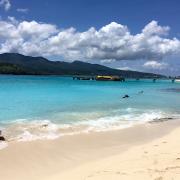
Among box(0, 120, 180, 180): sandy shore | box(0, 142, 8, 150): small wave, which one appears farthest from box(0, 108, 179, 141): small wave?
box(0, 120, 180, 180): sandy shore

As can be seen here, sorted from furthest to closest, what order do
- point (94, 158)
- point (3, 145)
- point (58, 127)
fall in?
point (58, 127) → point (3, 145) → point (94, 158)

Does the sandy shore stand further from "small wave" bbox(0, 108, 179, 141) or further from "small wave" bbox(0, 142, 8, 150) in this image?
"small wave" bbox(0, 108, 179, 141)

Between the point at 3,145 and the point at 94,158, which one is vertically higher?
the point at 3,145

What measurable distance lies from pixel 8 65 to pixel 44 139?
188498 mm

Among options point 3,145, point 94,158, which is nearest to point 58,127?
point 3,145

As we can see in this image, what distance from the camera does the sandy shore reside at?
301 inches

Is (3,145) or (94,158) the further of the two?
(3,145)

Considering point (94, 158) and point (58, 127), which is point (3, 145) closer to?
point (94, 158)

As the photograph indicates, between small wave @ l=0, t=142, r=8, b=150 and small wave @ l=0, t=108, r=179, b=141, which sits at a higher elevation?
small wave @ l=0, t=142, r=8, b=150

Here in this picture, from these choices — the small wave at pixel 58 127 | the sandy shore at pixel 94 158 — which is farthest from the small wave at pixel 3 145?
the small wave at pixel 58 127

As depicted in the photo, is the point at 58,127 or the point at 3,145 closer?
the point at 3,145

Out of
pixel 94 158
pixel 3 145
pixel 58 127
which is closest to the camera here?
pixel 94 158

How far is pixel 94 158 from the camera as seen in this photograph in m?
9.66

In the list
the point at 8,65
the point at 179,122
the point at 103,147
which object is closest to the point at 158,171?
the point at 103,147
